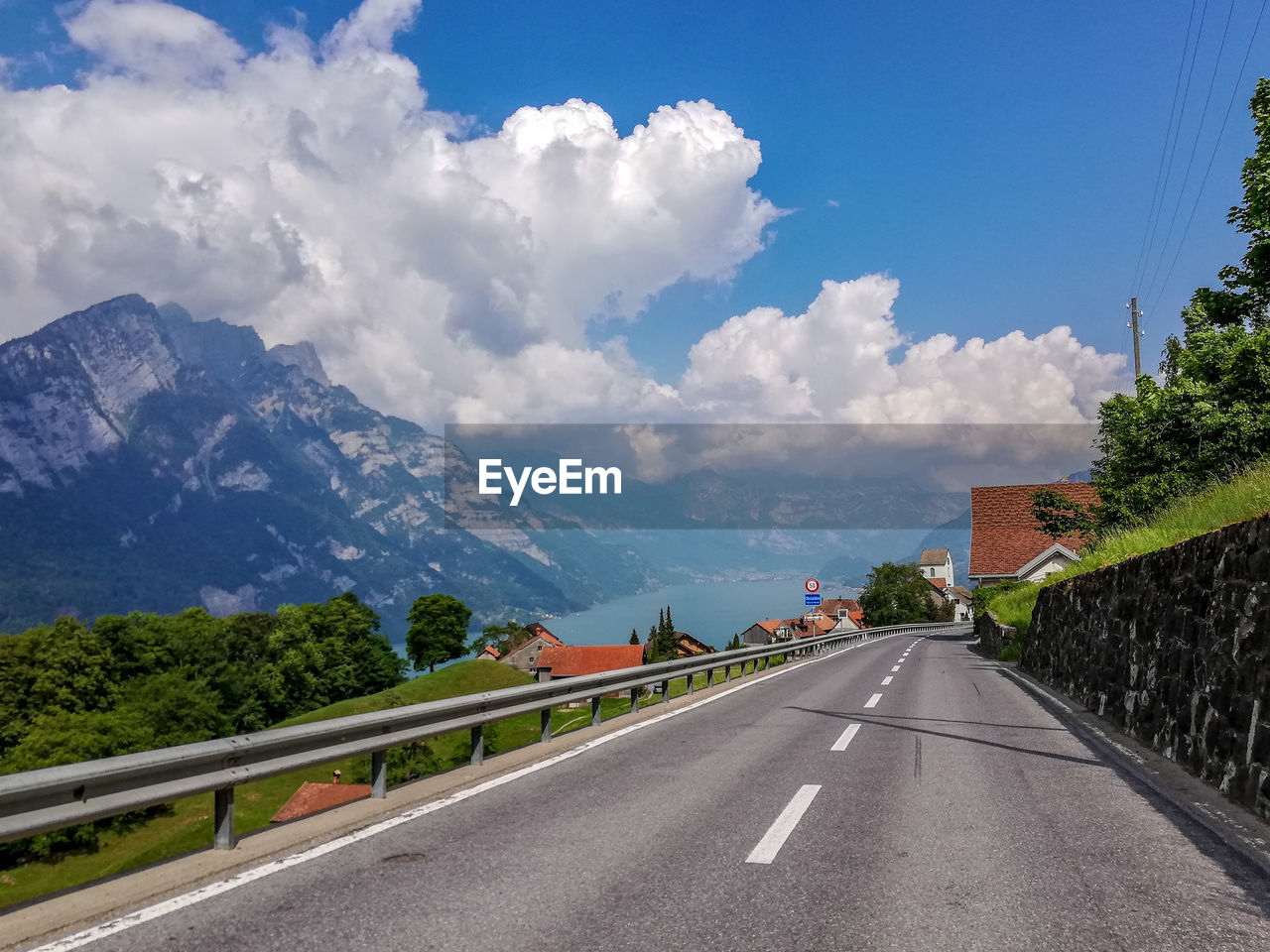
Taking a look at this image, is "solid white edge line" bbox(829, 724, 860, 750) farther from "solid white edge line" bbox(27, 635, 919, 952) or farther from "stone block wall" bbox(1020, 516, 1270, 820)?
"stone block wall" bbox(1020, 516, 1270, 820)

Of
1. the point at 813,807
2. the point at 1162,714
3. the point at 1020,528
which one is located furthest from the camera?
the point at 1020,528

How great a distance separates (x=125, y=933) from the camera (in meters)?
4.00

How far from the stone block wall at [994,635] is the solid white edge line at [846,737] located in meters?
19.3

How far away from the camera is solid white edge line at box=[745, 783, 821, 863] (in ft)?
17.6

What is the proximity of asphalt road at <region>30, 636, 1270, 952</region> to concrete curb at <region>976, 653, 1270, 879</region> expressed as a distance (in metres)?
0.22

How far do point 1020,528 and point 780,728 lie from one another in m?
52.7

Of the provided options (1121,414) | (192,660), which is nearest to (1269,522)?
(1121,414)

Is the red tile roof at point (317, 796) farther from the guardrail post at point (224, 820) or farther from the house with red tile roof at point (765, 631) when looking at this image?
the house with red tile roof at point (765, 631)

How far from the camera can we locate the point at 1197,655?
841 centimetres

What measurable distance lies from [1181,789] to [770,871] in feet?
15.7

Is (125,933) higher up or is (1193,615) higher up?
(1193,615)

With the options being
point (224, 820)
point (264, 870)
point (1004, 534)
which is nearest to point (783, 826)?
point (264, 870)

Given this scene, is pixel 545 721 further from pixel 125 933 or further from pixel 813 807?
pixel 125 933

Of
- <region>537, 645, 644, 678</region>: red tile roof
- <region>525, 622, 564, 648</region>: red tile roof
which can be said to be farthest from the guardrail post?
<region>525, 622, 564, 648</region>: red tile roof
